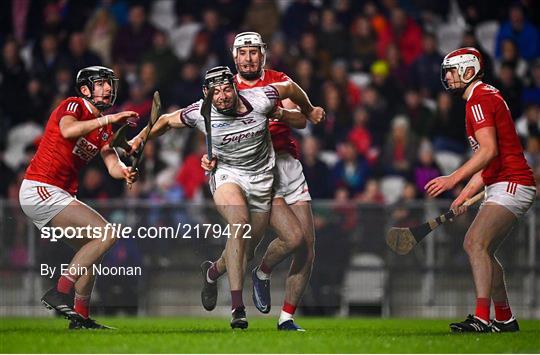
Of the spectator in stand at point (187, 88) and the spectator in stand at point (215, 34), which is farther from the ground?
the spectator in stand at point (215, 34)

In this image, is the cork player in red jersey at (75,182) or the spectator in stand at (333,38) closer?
the cork player in red jersey at (75,182)

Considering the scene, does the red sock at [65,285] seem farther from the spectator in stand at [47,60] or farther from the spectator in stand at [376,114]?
the spectator in stand at [47,60]

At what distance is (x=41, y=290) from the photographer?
50.1ft

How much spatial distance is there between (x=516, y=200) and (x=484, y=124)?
70 centimetres

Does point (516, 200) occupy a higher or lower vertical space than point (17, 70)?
lower

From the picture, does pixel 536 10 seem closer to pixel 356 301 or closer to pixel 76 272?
pixel 356 301

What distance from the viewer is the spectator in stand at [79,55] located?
61.0ft

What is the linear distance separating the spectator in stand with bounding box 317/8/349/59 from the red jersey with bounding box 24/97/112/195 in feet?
23.8

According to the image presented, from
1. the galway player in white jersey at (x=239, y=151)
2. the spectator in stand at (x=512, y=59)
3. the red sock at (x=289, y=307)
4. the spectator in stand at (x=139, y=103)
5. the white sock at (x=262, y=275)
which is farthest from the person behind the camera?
the spectator in stand at (x=512, y=59)

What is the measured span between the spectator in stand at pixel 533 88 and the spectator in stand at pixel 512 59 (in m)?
0.14

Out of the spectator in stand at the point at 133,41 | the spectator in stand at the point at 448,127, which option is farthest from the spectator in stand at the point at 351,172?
the spectator in stand at the point at 133,41

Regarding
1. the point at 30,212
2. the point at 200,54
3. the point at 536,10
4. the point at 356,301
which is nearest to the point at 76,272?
the point at 30,212

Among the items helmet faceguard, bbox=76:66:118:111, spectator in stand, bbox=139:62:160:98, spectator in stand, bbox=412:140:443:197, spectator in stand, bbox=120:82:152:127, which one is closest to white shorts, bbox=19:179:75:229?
helmet faceguard, bbox=76:66:118:111

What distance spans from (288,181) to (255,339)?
5.47 feet
